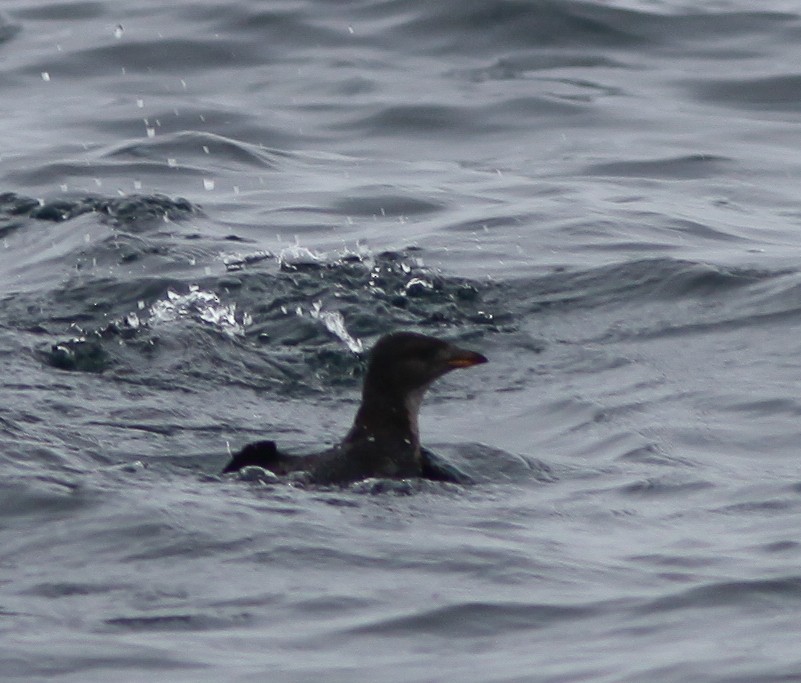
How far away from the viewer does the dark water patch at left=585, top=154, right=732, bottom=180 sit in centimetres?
1545

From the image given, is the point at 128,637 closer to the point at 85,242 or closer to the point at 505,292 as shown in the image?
the point at 505,292

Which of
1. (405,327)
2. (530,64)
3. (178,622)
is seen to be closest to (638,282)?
(405,327)

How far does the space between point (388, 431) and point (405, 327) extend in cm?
274

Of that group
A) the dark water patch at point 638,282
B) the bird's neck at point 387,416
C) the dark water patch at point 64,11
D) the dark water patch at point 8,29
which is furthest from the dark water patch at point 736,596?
the dark water patch at point 64,11

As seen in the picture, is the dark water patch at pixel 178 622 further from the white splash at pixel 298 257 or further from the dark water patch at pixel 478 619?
the white splash at pixel 298 257

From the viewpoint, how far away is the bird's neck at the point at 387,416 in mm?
8734

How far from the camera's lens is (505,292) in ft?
39.5

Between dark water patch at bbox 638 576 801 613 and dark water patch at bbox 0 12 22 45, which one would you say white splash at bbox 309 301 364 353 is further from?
dark water patch at bbox 0 12 22 45

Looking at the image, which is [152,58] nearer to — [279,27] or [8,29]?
[279,27]

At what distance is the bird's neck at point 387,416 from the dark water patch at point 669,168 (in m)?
6.92

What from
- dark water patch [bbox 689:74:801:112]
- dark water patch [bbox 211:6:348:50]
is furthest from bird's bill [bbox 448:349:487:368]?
dark water patch [bbox 211:6:348:50]

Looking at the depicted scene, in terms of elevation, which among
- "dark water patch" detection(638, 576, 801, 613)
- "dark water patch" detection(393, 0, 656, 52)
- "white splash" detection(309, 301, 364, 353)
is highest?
"dark water patch" detection(393, 0, 656, 52)

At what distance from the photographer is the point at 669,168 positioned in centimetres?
1562

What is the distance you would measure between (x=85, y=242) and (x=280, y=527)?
5690 mm
